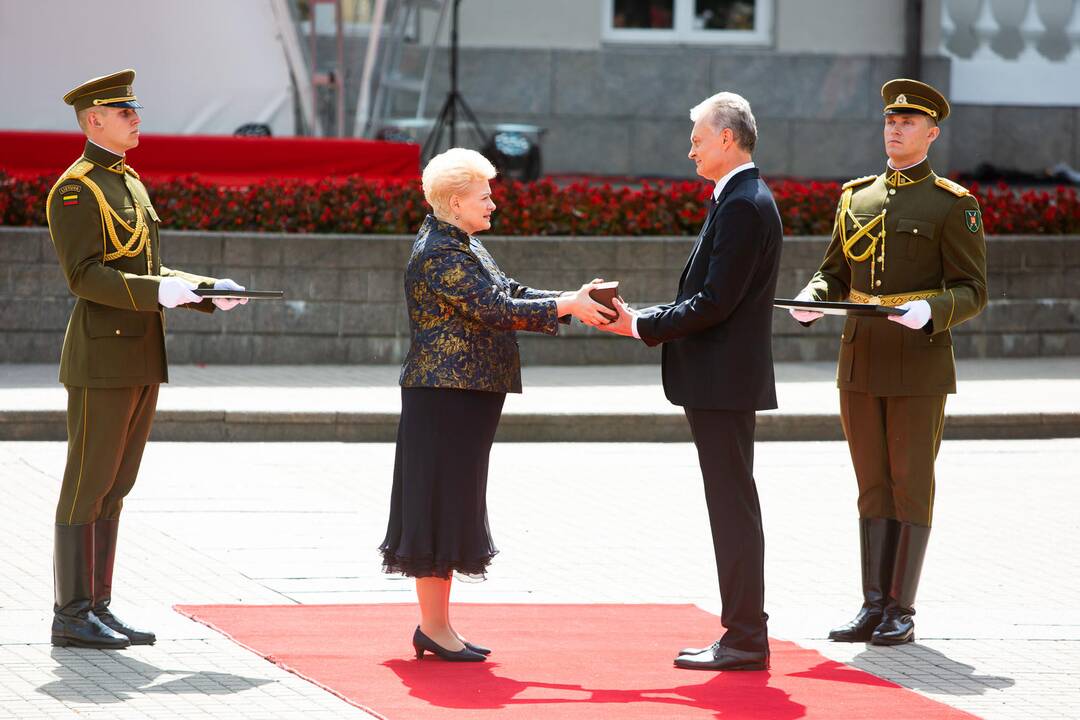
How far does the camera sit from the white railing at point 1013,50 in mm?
24094

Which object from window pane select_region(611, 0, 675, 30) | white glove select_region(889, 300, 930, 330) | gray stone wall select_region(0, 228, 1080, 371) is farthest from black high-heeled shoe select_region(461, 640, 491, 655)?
window pane select_region(611, 0, 675, 30)

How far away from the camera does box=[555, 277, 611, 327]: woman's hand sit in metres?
6.17

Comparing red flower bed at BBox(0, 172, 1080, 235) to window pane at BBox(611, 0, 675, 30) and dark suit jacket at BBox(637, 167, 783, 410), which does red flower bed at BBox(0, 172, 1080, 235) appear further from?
window pane at BBox(611, 0, 675, 30)

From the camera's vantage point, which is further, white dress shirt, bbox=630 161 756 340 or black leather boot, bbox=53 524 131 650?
black leather boot, bbox=53 524 131 650

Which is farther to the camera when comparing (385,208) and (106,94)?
(385,208)

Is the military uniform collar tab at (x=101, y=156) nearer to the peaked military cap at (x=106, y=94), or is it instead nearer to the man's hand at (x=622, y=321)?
the peaked military cap at (x=106, y=94)

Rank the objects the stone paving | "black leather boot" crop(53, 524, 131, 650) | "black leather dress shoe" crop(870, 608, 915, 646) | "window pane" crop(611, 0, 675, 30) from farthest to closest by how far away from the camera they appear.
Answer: "window pane" crop(611, 0, 675, 30), "black leather dress shoe" crop(870, 608, 915, 646), "black leather boot" crop(53, 524, 131, 650), the stone paving

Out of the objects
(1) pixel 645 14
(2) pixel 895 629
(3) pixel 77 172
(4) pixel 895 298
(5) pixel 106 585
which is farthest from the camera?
(1) pixel 645 14

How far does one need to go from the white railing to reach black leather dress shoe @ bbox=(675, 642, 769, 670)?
1893 cm

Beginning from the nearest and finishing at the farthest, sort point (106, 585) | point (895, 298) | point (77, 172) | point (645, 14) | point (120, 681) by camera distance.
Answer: point (120, 681), point (77, 172), point (106, 585), point (895, 298), point (645, 14)

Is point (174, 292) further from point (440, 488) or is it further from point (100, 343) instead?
point (440, 488)

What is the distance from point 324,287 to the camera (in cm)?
1377

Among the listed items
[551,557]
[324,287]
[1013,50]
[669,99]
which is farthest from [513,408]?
[1013,50]

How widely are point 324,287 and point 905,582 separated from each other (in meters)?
7.84
